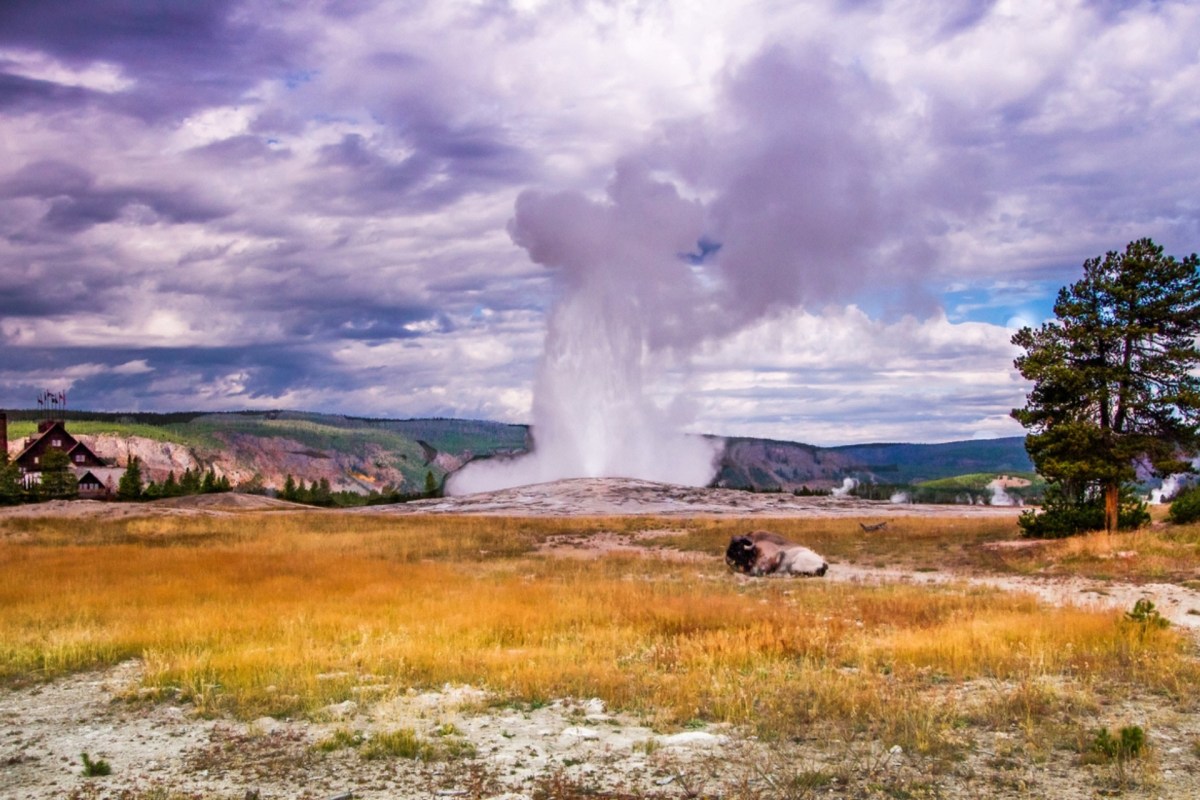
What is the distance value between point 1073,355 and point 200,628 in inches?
1172

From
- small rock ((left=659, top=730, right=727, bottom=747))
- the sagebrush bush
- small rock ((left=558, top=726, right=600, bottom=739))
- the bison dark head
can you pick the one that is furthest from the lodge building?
small rock ((left=659, top=730, right=727, bottom=747))

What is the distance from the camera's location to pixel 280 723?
10.4 m

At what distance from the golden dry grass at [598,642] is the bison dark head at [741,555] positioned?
95cm

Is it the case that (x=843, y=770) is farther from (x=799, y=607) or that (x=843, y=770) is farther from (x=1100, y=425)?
(x=1100, y=425)

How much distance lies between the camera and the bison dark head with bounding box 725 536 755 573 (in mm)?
28109

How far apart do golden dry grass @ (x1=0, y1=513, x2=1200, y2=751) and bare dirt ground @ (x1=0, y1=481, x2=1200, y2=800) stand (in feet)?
1.78

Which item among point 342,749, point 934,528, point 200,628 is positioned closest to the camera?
point 342,749

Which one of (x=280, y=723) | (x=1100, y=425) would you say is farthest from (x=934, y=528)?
(x=280, y=723)

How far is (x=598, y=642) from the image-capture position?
14.6 m

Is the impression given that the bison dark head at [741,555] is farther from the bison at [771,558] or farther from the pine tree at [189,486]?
the pine tree at [189,486]

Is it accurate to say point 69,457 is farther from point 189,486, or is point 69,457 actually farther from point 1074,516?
point 1074,516

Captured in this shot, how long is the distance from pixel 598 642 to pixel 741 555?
47.7 ft

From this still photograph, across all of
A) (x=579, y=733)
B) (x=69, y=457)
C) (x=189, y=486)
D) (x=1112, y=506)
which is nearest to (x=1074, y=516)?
(x=1112, y=506)

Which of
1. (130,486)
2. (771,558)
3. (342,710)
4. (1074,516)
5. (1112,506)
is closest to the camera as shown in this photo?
(342,710)
